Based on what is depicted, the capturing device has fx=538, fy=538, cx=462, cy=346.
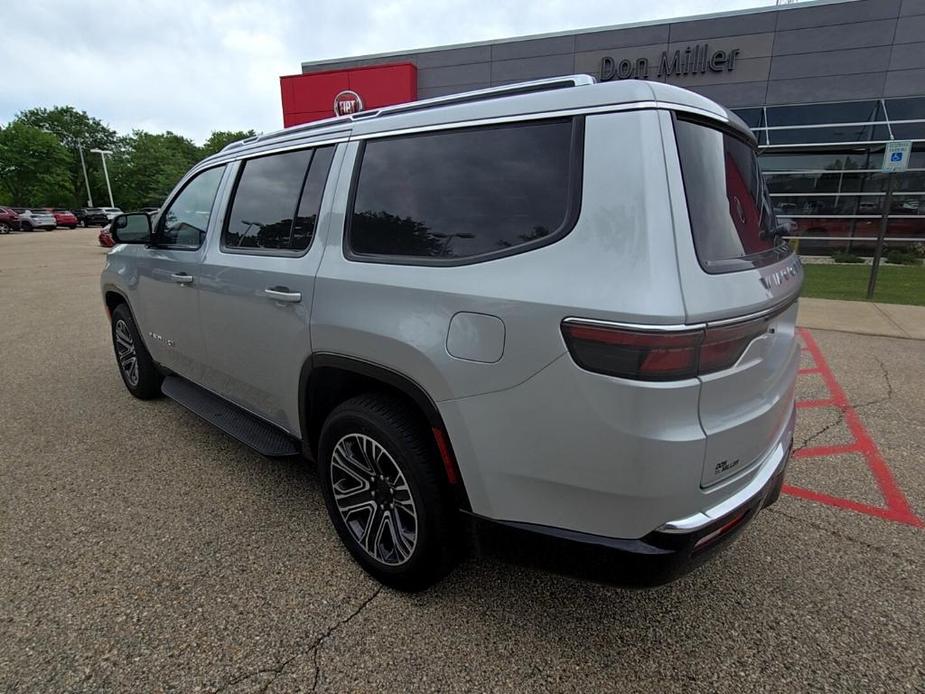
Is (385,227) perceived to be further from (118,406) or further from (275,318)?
(118,406)

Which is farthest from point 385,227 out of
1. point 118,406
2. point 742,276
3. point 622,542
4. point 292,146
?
point 118,406

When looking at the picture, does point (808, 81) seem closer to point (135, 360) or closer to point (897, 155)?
point (897, 155)

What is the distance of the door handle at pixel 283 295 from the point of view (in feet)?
7.97

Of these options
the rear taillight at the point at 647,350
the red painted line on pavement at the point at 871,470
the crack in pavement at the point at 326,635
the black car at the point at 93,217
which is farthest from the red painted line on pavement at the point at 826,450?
the black car at the point at 93,217

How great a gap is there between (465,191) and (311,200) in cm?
93

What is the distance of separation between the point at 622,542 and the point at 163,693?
1641 mm

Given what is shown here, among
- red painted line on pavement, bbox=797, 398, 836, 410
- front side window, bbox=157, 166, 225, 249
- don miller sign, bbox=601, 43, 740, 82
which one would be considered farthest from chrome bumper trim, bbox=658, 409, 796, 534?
don miller sign, bbox=601, 43, 740, 82

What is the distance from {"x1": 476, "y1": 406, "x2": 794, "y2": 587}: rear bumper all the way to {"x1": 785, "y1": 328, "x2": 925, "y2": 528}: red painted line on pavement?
155 cm

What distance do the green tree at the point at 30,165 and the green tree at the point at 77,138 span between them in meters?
4.21

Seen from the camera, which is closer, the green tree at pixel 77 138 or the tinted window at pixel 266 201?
the tinted window at pixel 266 201

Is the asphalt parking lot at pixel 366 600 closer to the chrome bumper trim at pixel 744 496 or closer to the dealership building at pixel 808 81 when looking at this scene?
the chrome bumper trim at pixel 744 496

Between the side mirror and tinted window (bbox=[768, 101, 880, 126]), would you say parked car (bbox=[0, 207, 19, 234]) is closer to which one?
the side mirror

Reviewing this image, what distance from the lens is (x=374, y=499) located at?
231cm

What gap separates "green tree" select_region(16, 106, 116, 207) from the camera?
68.4 meters
